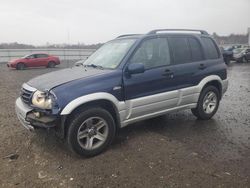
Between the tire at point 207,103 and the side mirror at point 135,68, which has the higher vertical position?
the side mirror at point 135,68

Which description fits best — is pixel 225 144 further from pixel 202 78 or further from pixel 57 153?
pixel 57 153

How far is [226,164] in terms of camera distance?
12.8ft

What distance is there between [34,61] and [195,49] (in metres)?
19.7

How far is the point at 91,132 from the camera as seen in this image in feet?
13.7

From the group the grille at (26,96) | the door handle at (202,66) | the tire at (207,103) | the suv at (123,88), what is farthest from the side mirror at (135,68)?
the tire at (207,103)

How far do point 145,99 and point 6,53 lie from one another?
27388 millimetres

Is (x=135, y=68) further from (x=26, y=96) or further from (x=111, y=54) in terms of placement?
(x=26, y=96)

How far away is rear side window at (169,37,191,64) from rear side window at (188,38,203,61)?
13 cm

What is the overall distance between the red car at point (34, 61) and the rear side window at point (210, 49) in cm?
1914

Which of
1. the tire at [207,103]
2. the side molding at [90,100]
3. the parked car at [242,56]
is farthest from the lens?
the parked car at [242,56]

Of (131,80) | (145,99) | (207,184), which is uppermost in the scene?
(131,80)

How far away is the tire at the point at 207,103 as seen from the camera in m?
5.83

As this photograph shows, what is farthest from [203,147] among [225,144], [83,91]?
[83,91]

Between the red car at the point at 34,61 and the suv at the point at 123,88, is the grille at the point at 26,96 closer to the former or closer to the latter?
the suv at the point at 123,88
